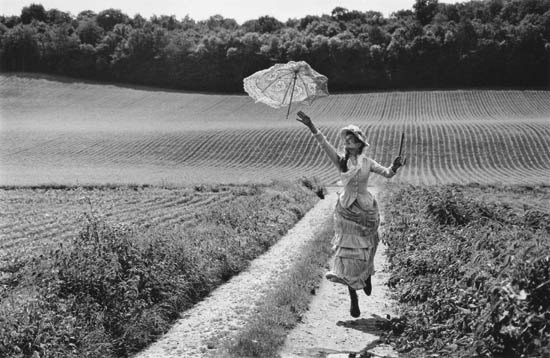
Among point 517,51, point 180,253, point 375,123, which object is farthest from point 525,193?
point 517,51

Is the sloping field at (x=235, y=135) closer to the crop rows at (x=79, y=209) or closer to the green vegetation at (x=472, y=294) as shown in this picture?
the crop rows at (x=79, y=209)

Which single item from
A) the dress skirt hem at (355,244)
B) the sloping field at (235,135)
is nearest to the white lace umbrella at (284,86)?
the dress skirt hem at (355,244)

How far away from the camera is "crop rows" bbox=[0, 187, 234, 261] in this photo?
17.8 metres

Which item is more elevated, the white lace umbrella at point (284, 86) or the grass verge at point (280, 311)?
the white lace umbrella at point (284, 86)

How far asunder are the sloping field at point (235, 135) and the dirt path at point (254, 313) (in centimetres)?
2698

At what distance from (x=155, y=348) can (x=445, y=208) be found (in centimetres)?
829

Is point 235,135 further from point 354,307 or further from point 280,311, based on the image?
point 354,307

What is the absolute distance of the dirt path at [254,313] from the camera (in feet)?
24.7

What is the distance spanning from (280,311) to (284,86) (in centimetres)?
409

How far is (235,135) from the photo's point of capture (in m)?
61.2

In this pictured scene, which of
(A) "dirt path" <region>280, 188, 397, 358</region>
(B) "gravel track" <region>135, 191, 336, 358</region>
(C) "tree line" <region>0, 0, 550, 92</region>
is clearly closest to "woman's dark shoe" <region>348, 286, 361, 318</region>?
(A) "dirt path" <region>280, 188, 397, 358</region>

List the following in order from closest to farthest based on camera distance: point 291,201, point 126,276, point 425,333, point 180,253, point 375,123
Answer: point 425,333 → point 126,276 → point 180,253 → point 291,201 → point 375,123

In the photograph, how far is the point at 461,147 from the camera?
54.4 m

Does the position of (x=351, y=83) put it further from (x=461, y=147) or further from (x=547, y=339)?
(x=547, y=339)
